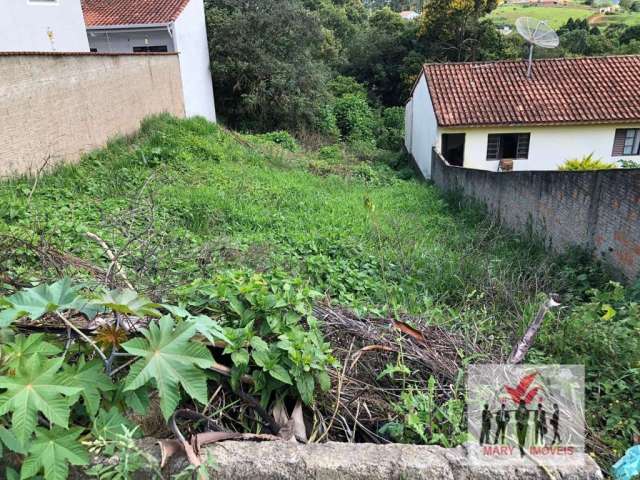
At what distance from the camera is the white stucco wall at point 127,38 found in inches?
657

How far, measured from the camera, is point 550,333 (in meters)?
3.22

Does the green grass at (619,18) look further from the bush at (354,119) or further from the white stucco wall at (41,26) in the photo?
the white stucco wall at (41,26)

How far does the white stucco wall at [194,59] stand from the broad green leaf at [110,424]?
46.4ft

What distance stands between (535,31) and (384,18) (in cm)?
1751

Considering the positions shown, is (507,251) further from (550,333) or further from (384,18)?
(384,18)

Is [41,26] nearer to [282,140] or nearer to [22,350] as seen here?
[282,140]

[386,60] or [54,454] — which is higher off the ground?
[54,454]

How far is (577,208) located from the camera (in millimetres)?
6527

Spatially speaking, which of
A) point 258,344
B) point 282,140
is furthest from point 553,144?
point 258,344

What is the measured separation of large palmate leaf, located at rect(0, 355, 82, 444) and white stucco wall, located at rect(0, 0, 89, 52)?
12.4 m

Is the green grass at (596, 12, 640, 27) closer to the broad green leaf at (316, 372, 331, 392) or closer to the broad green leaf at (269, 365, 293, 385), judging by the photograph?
the broad green leaf at (316, 372, 331, 392)

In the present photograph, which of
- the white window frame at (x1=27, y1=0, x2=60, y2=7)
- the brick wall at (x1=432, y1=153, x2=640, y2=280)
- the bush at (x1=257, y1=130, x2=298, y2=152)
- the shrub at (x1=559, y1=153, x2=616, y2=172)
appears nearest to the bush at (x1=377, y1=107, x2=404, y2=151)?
the bush at (x1=257, y1=130, x2=298, y2=152)

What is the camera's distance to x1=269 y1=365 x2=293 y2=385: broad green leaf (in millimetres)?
1840

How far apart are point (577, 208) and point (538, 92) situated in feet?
33.4
